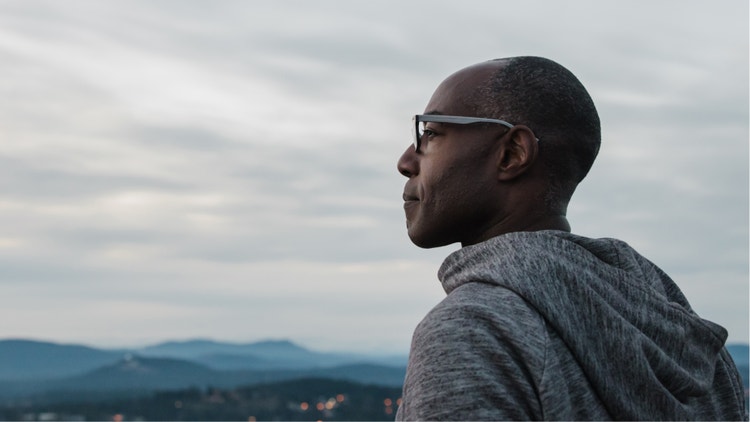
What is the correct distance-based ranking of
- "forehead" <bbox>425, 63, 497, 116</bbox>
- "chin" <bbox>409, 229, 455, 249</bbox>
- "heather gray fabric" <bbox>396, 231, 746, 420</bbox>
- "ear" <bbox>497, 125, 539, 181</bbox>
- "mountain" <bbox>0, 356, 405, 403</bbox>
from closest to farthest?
1. "heather gray fabric" <bbox>396, 231, 746, 420</bbox>
2. "ear" <bbox>497, 125, 539, 181</bbox>
3. "forehead" <bbox>425, 63, 497, 116</bbox>
4. "chin" <bbox>409, 229, 455, 249</bbox>
5. "mountain" <bbox>0, 356, 405, 403</bbox>

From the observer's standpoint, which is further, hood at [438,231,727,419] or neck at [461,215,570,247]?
neck at [461,215,570,247]

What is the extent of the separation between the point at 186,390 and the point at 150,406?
9.68 m

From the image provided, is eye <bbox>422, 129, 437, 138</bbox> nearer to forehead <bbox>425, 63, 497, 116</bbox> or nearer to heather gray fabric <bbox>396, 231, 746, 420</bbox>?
forehead <bbox>425, 63, 497, 116</bbox>

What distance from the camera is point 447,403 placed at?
2.65 meters

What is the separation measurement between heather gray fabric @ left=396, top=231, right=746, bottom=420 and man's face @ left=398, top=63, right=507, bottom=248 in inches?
7.4

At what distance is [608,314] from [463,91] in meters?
0.81

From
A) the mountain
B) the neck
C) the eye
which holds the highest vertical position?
the mountain

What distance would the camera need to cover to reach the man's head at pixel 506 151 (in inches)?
125

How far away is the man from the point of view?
2693mm

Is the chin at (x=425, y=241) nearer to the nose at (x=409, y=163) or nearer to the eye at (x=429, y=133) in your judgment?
the nose at (x=409, y=163)

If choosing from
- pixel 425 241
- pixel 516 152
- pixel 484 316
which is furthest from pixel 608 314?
pixel 425 241

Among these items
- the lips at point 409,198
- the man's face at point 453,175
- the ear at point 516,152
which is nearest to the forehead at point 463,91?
the man's face at point 453,175

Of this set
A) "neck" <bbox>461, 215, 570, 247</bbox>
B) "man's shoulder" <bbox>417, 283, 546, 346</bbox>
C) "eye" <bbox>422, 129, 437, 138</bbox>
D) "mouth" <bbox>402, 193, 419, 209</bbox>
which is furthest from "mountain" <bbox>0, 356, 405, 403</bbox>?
"man's shoulder" <bbox>417, 283, 546, 346</bbox>

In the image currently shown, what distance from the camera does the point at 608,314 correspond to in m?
2.86
